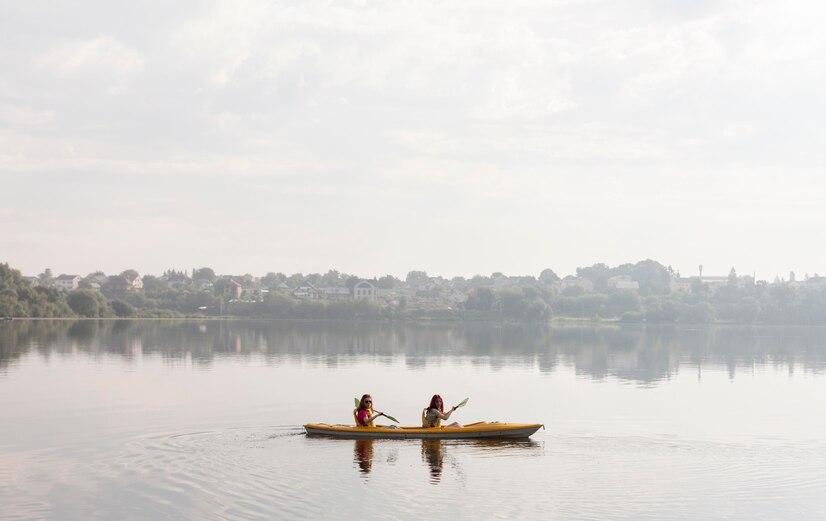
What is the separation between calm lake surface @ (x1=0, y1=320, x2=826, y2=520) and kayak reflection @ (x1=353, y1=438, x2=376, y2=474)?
0.43ft

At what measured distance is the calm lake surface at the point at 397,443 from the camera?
73.7ft

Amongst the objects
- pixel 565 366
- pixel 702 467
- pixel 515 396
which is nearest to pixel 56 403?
pixel 515 396

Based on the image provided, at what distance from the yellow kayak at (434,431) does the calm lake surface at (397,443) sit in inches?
18.3

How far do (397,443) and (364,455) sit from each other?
7.91 feet

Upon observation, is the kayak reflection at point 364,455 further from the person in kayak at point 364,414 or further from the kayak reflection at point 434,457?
the kayak reflection at point 434,457

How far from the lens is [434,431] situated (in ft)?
103

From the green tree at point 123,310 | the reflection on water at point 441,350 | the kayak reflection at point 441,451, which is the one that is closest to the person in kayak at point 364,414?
the kayak reflection at point 441,451

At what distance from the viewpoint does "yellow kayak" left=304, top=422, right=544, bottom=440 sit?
103 feet

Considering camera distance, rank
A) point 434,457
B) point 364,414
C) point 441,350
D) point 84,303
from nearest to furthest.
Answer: point 434,457, point 364,414, point 441,350, point 84,303

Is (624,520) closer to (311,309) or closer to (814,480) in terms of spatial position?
(814,480)

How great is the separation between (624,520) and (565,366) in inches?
1707

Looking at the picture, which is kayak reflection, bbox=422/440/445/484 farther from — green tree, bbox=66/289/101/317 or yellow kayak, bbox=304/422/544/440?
green tree, bbox=66/289/101/317

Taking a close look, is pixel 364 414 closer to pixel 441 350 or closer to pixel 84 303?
pixel 441 350

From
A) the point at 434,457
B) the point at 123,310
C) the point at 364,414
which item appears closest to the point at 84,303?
the point at 123,310
